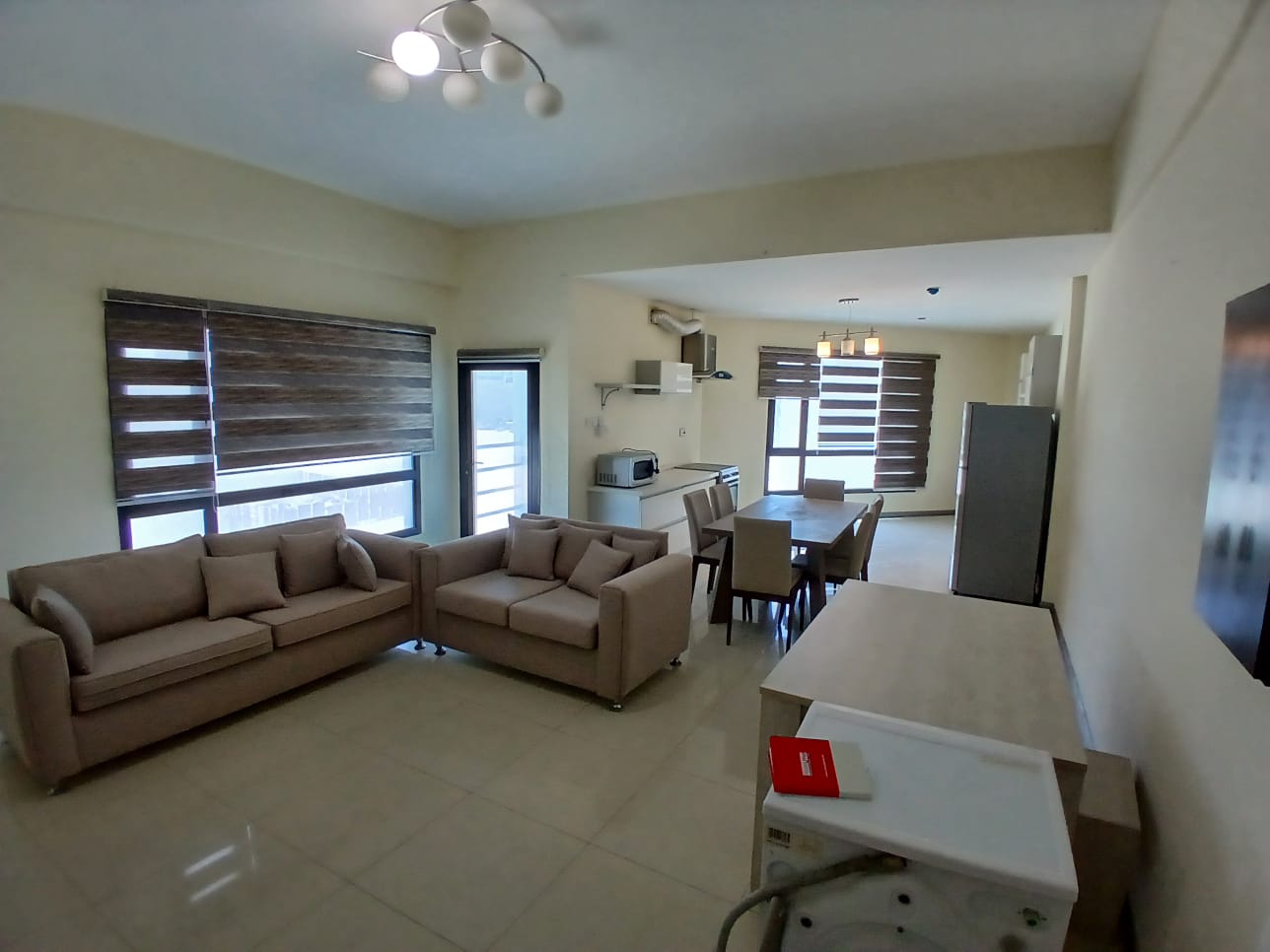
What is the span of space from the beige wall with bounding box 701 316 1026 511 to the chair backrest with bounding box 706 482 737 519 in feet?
8.42

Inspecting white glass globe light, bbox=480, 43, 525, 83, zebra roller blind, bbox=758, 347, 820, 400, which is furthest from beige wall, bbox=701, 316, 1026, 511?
white glass globe light, bbox=480, 43, 525, 83

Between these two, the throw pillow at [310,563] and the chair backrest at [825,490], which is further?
the chair backrest at [825,490]

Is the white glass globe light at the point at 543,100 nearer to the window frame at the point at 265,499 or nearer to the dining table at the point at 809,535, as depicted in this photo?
the dining table at the point at 809,535

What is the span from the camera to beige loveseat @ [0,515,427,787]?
2555 millimetres

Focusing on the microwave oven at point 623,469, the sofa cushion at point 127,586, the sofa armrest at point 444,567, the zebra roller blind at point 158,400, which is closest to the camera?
the sofa cushion at point 127,586

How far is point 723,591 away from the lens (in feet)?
15.0

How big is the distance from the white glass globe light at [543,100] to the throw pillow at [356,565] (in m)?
2.72

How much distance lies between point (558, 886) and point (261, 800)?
1.37 metres

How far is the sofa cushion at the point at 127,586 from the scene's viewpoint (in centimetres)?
300

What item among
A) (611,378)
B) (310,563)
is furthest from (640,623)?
(611,378)

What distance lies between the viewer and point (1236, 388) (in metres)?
Answer: 1.37

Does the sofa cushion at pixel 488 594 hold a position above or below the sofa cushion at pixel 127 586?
below

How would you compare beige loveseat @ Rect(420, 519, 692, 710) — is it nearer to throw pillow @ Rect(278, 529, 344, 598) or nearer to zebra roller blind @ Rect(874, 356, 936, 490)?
throw pillow @ Rect(278, 529, 344, 598)

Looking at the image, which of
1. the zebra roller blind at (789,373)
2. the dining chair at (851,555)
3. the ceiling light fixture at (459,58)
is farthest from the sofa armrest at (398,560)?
the zebra roller blind at (789,373)
